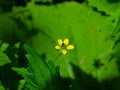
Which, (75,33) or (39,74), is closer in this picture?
(39,74)

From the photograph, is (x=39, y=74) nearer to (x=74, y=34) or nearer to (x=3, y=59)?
(x=3, y=59)

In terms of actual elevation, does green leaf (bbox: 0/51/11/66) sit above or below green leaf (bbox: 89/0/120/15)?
above

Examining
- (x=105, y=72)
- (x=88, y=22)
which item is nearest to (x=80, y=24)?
(x=88, y=22)

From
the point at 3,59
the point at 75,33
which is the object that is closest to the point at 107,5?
the point at 75,33

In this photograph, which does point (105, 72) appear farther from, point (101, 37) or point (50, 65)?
point (50, 65)

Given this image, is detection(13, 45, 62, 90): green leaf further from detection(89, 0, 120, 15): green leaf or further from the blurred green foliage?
detection(89, 0, 120, 15): green leaf

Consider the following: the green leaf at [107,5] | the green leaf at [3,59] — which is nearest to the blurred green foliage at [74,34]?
the green leaf at [107,5]

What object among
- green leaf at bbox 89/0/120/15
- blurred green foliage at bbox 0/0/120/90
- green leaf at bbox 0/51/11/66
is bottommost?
blurred green foliage at bbox 0/0/120/90

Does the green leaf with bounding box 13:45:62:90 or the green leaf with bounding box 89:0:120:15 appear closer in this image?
the green leaf with bounding box 13:45:62:90

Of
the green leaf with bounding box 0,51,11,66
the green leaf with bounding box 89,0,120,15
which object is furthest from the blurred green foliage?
the green leaf with bounding box 0,51,11,66
